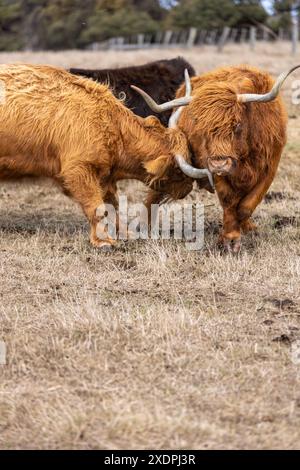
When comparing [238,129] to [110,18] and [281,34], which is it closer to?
[281,34]

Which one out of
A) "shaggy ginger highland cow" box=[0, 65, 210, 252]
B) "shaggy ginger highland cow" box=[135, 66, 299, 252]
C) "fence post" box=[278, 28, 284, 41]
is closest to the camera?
"shaggy ginger highland cow" box=[135, 66, 299, 252]

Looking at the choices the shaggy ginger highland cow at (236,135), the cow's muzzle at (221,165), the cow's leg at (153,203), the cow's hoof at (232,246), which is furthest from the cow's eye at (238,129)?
the cow's leg at (153,203)

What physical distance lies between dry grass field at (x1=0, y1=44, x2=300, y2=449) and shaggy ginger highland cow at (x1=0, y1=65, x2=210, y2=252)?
60 cm

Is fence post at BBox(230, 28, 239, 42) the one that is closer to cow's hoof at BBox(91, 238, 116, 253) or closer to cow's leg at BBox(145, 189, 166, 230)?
cow's leg at BBox(145, 189, 166, 230)

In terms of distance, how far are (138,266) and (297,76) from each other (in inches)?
384

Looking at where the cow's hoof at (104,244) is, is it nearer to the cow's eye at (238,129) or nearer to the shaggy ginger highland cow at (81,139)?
the shaggy ginger highland cow at (81,139)

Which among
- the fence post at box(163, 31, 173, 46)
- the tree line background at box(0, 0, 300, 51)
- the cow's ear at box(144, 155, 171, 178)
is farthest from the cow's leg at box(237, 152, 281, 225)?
the fence post at box(163, 31, 173, 46)

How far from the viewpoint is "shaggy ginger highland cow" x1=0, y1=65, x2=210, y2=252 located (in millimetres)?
7945

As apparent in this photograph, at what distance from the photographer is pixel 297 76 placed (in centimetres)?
1596

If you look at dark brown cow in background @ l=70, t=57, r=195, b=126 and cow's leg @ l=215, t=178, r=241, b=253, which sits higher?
dark brown cow in background @ l=70, t=57, r=195, b=126

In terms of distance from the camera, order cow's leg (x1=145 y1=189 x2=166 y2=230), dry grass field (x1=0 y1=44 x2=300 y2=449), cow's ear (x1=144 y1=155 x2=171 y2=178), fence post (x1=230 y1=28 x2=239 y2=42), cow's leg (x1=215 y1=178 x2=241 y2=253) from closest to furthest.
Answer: dry grass field (x1=0 y1=44 x2=300 y2=449)
cow's leg (x1=215 y1=178 x2=241 y2=253)
cow's ear (x1=144 y1=155 x2=171 y2=178)
cow's leg (x1=145 y1=189 x2=166 y2=230)
fence post (x1=230 y1=28 x2=239 y2=42)

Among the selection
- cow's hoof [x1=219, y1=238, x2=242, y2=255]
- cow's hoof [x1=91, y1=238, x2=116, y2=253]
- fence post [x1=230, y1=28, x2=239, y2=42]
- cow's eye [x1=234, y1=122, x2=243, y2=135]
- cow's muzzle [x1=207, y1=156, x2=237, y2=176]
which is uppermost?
cow's eye [x1=234, y1=122, x2=243, y2=135]

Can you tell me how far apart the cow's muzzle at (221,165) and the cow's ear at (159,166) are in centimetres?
65
